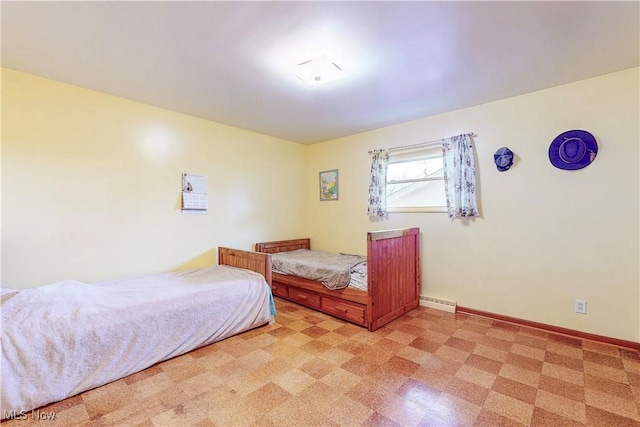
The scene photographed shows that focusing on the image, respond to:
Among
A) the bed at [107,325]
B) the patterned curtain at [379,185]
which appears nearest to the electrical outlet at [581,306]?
the patterned curtain at [379,185]

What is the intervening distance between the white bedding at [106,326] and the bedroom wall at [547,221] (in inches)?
90.1

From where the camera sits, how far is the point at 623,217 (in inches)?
96.2

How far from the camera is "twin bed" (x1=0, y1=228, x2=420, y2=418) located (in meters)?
1.71

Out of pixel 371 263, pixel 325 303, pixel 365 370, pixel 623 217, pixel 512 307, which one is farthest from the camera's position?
pixel 325 303

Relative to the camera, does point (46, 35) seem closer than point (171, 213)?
Yes

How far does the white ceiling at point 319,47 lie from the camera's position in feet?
5.49

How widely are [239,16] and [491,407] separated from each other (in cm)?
276

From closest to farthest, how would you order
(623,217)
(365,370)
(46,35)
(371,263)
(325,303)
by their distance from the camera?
(46,35) → (365,370) → (623,217) → (371,263) → (325,303)

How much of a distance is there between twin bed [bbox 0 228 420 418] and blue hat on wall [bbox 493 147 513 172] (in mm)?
1148

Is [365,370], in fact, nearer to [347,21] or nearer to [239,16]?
[347,21]

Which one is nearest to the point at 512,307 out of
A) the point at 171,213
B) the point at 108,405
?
the point at 108,405

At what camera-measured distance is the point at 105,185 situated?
2832 millimetres

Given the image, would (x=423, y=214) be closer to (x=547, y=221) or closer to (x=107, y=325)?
(x=547, y=221)

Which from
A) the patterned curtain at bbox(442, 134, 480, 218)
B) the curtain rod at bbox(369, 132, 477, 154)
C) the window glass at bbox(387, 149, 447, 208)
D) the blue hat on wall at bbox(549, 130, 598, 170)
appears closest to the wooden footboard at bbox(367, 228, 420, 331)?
the window glass at bbox(387, 149, 447, 208)
